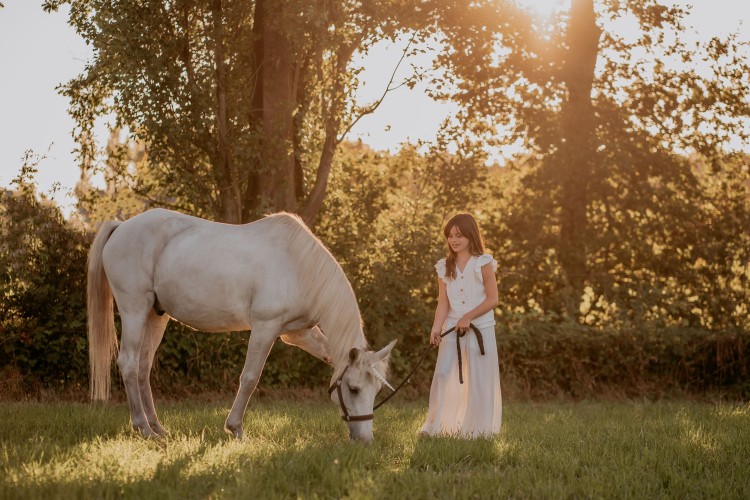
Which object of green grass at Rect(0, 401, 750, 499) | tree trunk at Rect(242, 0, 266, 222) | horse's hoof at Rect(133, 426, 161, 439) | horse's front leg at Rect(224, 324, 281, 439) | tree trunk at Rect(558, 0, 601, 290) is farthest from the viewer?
tree trunk at Rect(558, 0, 601, 290)

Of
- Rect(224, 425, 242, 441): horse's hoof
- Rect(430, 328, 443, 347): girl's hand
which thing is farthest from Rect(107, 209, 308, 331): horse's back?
Rect(430, 328, 443, 347): girl's hand

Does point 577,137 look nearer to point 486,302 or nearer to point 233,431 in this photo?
point 486,302

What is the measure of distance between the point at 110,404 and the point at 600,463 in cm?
573

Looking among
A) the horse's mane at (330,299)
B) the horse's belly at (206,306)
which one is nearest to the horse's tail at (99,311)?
the horse's belly at (206,306)

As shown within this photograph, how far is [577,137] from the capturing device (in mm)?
14648

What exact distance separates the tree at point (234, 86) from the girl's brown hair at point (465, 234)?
4.79m

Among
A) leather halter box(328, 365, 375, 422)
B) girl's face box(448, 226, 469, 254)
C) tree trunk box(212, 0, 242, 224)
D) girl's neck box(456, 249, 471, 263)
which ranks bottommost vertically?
leather halter box(328, 365, 375, 422)

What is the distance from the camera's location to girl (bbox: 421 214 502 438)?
6.86m

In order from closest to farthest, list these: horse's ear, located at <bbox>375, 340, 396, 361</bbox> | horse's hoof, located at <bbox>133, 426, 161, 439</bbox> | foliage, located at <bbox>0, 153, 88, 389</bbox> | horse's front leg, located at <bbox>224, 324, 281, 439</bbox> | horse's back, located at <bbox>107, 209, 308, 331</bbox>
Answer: horse's ear, located at <bbox>375, 340, 396, 361</bbox> < horse's hoof, located at <bbox>133, 426, 161, 439</bbox> < horse's front leg, located at <bbox>224, 324, 281, 439</bbox> < horse's back, located at <bbox>107, 209, 308, 331</bbox> < foliage, located at <bbox>0, 153, 88, 389</bbox>

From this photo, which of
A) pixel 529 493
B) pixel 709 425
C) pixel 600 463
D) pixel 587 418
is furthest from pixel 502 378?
pixel 529 493

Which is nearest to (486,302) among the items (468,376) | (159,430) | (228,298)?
(468,376)

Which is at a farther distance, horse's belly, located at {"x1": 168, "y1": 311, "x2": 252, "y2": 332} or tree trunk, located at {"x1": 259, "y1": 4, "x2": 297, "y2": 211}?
tree trunk, located at {"x1": 259, "y1": 4, "x2": 297, "y2": 211}

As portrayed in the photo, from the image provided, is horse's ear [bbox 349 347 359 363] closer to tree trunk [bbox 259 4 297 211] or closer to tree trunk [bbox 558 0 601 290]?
tree trunk [bbox 259 4 297 211]

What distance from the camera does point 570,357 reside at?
11.8 meters
